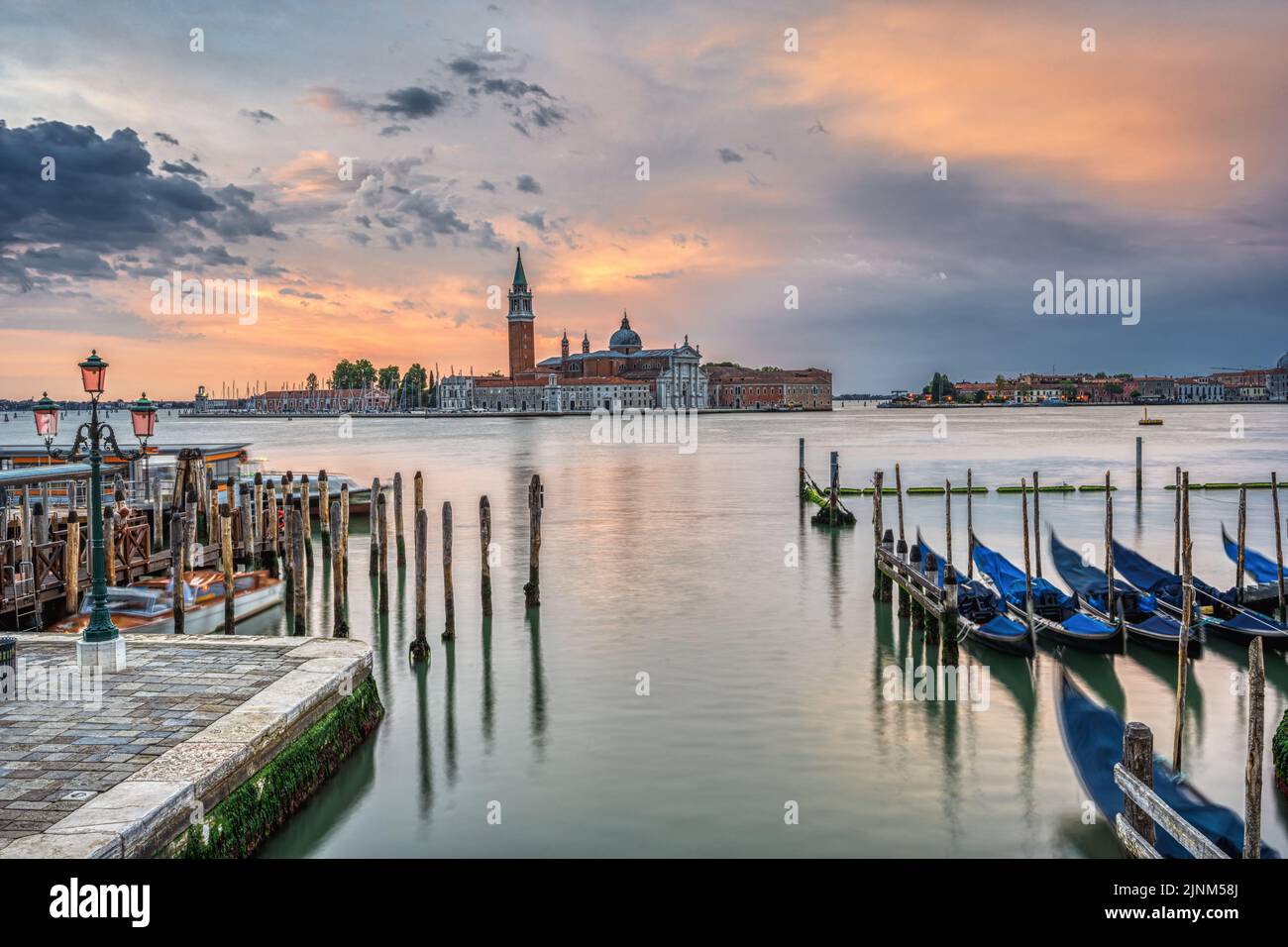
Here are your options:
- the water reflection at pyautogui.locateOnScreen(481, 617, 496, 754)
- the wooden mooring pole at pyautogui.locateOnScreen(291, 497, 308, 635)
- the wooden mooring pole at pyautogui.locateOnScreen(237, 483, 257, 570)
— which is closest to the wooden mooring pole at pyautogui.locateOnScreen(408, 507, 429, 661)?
the water reflection at pyautogui.locateOnScreen(481, 617, 496, 754)

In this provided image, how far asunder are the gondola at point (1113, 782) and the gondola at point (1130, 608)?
334cm

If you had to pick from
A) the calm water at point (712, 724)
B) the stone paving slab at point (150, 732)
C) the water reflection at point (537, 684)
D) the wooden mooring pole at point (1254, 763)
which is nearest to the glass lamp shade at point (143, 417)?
the stone paving slab at point (150, 732)

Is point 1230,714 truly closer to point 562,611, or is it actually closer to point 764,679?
point 764,679

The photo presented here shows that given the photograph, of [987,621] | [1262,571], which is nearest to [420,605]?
[987,621]

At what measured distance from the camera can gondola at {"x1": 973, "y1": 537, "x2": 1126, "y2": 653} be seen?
32.2 ft

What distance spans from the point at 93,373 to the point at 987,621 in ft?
28.0

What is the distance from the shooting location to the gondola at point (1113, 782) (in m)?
4.71

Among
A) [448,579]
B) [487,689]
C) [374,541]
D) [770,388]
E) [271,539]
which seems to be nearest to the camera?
[487,689]

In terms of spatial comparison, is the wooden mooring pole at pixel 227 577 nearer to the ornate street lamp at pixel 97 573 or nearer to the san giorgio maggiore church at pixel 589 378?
the ornate street lamp at pixel 97 573

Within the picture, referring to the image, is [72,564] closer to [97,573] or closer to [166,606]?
[166,606]

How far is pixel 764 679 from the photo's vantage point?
9805 millimetres

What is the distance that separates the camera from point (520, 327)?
12975cm

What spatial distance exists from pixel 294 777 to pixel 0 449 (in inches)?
682

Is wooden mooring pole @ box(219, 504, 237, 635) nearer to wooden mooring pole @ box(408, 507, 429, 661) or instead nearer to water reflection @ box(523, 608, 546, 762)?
wooden mooring pole @ box(408, 507, 429, 661)
